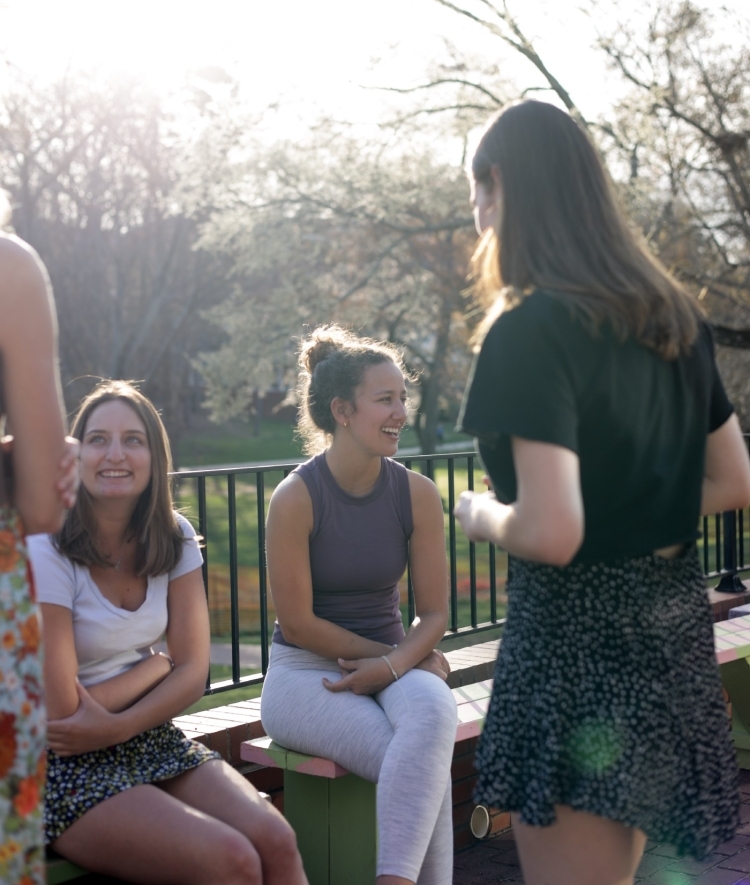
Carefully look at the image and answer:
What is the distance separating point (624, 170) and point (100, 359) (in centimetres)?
1597

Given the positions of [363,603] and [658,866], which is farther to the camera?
[658,866]

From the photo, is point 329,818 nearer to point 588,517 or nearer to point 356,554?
point 356,554

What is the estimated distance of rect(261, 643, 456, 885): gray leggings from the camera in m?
2.70

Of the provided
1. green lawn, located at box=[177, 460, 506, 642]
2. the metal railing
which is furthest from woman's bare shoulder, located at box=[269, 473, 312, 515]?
green lawn, located at box=[177, 460, 506, 642]

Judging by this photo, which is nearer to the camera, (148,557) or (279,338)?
(148,557)

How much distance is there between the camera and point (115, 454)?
2.82m

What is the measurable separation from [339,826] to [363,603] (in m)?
0.65

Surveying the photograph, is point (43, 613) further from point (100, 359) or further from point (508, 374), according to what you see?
point (100, 359)

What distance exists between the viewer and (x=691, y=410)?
1748mm

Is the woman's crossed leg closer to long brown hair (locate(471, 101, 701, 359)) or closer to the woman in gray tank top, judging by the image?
the woman in gray tank top

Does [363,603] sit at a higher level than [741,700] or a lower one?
higher

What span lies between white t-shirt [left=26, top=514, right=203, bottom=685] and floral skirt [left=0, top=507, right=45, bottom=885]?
1047mm

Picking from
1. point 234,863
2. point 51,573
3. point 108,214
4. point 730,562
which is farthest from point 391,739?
point 108,214

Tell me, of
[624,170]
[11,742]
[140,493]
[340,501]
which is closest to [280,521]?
[340,501]
